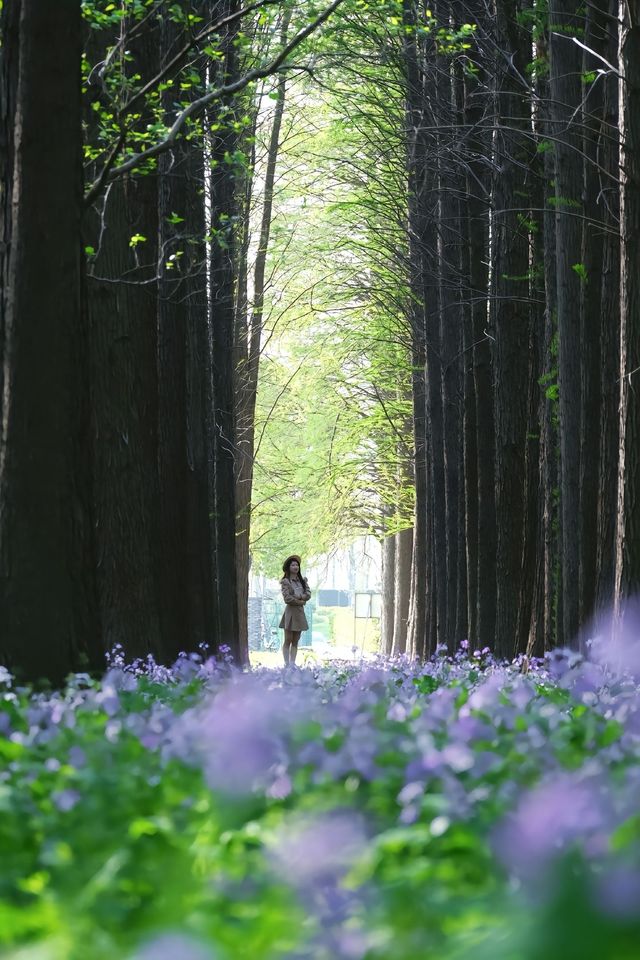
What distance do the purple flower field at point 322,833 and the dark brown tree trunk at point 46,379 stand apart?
2.04 meters

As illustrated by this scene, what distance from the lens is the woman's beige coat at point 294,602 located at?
20.5m

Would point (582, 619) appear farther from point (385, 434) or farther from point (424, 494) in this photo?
point (385, 434)

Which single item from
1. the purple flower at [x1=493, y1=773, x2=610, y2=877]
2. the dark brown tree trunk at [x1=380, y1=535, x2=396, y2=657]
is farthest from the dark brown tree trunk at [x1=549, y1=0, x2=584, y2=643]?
the dark brown tree trunk at [x1=380, y1=535, x2=396, y2=657]

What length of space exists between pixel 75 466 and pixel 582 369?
575cm

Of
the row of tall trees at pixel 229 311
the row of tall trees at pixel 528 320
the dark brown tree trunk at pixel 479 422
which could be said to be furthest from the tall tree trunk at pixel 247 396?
the dark brown tree trunk at pixel 479 422

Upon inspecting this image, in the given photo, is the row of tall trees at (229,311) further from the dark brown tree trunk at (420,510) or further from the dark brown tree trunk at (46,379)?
the dark brown tree trunk at (420,510)

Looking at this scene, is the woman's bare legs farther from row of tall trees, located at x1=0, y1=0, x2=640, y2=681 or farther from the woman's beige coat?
row of tall trees, located at x1=0, y1=0, x2=640, y2=681

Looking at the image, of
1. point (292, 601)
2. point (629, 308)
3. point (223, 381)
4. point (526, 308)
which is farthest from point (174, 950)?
point (292, 601)

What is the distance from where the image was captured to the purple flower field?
1706 mm

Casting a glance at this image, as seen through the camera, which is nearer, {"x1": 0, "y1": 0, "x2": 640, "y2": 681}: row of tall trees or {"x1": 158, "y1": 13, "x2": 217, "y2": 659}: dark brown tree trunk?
{"x1": 0, "y1": 0, "x2": 640, "y2": 681}: row of tall trees

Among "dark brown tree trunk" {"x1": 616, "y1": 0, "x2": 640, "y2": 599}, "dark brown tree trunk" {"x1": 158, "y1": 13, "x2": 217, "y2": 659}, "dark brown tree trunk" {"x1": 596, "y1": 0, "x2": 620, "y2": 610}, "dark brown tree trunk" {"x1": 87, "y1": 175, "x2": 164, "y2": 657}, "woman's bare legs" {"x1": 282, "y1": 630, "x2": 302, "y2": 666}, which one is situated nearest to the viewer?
"dark brown tree trunk" {"x1": 616, "y1": 0, "x2": 640, "y2": 599}

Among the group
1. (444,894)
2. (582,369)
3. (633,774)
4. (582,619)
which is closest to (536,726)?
(633,774)

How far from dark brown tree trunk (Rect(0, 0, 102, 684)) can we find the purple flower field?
2.04 m

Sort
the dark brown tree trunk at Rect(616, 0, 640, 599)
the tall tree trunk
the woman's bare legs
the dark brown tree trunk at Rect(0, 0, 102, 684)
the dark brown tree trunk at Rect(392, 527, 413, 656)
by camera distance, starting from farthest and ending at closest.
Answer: the dark brown tree trunk at Rect(392, 527, 413, 656), the tall tree trunk, the woman's bare legs, the dark brown tree trunk at Rect(616, 0, 640, 599), the dark brown tree trunk at Rect(0, 0, 102, 684)
